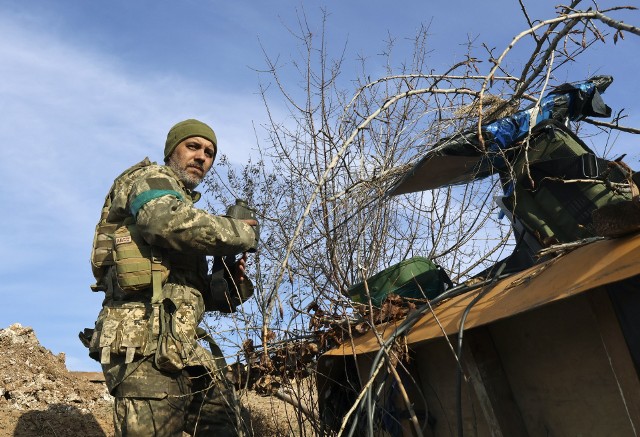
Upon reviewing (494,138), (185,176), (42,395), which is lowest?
(42,395)

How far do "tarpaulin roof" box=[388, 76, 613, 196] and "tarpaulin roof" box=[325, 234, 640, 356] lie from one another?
0.74m

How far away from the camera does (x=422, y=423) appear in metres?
2.93

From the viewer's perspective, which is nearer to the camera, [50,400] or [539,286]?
[539,286]

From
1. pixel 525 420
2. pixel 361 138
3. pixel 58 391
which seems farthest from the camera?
pixel 58 391

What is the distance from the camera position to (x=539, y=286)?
2.19 meters

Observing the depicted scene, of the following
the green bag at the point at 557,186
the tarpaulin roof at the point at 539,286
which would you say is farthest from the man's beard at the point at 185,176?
the green bag at the point at 557,186

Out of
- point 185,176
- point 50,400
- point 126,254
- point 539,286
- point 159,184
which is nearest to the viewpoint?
point 539,286

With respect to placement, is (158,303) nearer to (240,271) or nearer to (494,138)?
(240,271)

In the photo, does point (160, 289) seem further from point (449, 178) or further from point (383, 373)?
point (449, 178)

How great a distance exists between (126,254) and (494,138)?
6.06 feet

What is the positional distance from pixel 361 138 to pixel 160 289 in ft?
8.21

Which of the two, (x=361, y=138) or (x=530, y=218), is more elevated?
(x=361, y=138)

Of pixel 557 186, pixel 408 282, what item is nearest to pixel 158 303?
pixel 408 282

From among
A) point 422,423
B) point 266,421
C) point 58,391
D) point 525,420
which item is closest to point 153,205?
point 422,423
